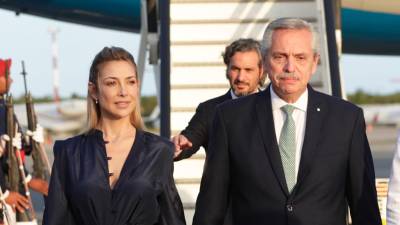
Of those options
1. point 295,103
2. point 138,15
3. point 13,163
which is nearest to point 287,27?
point 295,103

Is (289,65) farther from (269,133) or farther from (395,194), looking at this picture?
(395,194)

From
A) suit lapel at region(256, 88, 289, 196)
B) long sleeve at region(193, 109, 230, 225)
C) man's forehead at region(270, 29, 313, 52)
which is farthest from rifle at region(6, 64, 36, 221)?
man's forehead at region(270, 29, 313, 52)

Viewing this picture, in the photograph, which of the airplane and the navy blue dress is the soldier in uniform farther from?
the airplane

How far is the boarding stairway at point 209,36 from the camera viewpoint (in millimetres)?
10945

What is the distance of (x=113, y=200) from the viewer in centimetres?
488

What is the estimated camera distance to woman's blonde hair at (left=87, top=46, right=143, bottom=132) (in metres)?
5.02

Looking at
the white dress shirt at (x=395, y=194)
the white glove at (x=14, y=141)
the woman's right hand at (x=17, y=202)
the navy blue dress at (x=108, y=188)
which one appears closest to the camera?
the white dress shirt at (x=395, y=194)

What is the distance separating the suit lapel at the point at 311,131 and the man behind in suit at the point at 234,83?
5.45 ft

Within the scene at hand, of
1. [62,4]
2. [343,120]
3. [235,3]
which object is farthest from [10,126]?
[62,4]

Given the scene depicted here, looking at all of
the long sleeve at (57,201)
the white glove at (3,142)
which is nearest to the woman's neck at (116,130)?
the long sleeve at (57,201)

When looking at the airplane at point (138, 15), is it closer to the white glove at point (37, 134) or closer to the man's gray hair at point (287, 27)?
the white glove at point (37, 134)

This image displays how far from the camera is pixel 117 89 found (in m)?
4.93

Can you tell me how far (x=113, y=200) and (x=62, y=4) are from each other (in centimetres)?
1492

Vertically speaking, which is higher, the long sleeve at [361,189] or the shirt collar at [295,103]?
the shirt collar at [295,103]
